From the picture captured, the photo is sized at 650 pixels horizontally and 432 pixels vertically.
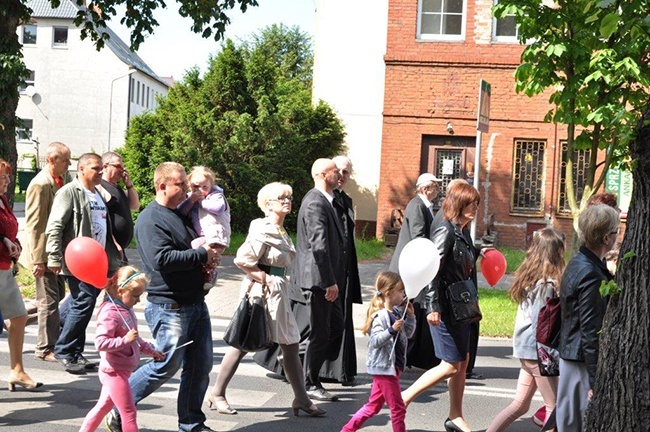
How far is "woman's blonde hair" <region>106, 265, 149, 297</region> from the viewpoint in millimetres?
6559

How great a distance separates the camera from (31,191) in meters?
9.62

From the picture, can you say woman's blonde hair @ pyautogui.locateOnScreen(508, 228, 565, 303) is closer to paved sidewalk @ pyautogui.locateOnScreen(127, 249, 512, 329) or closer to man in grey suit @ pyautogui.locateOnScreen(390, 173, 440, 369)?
man in grey suit @ pyautogui.locateOnScreen(390, 173, 440, 369)

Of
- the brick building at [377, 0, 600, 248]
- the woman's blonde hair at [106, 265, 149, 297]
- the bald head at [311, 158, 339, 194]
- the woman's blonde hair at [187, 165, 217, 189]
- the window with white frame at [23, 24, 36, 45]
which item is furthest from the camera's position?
the window with white frame at [23, 24, 36, 45]

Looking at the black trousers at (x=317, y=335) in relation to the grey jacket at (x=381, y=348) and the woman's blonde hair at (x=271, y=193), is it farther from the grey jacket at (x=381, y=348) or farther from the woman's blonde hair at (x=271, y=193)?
the grey jacket at (x=381, y=348)

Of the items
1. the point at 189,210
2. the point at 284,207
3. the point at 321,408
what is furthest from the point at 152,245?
the point at 321,408

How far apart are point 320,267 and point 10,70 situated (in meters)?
9.20

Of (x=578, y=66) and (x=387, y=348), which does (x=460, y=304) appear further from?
(x=578, y=66)

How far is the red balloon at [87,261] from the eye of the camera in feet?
22.5

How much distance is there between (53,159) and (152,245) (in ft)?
11.1

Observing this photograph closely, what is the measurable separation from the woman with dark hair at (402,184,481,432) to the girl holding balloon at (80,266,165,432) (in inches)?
78.9

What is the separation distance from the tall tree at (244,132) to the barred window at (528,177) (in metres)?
4.72

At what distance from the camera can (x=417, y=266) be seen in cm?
682

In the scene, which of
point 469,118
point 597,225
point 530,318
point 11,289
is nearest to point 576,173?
point 469,118

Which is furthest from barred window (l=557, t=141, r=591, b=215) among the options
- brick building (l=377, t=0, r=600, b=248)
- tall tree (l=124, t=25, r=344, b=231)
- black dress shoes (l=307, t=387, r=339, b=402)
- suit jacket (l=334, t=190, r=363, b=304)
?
black dress shoes (l=307, t=387, r=339, b=402)
